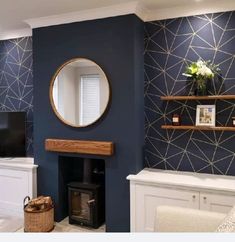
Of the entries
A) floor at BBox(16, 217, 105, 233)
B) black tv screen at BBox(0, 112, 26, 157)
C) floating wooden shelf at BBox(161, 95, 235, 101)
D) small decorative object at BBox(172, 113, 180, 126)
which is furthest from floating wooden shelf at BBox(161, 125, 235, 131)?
black tv screen at BBox(0, 112, 26, 157)

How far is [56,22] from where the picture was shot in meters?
3.22

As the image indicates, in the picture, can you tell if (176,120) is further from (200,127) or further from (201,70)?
(201,70)

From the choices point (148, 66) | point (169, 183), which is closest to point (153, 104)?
point (148, 66)

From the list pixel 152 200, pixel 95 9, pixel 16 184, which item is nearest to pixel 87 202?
pixel 152 200

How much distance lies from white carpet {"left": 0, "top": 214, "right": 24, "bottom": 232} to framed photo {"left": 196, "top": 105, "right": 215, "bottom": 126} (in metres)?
2.47

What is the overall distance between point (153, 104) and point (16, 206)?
2230mm

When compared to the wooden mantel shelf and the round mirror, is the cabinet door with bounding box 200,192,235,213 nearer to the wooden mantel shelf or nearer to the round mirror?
the wooden mantel shelf

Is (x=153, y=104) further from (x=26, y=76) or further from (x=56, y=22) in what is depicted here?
(x=26, y=76)

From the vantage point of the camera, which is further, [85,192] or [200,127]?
[85,192]

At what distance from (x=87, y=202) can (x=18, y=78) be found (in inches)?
83.6

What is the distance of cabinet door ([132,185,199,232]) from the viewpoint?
2602mm

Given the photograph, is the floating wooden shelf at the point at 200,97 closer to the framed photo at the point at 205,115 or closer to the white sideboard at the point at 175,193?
the framed photo at the point at 205,115

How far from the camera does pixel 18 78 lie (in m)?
3.97

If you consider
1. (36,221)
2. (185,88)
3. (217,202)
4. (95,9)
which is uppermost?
(95,9)
